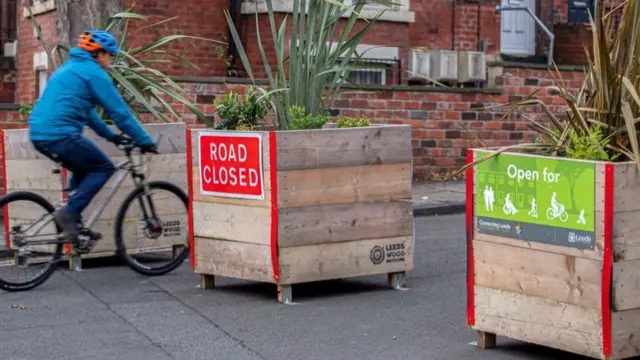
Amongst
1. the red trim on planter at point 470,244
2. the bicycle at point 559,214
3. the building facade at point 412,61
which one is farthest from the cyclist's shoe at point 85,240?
the building facade at point 412,61

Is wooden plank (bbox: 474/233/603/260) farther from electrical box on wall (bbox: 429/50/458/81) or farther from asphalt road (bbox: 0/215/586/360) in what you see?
electrical box on wall (bbox: 429/50/458/81)

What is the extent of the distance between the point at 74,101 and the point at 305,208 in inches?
76.9

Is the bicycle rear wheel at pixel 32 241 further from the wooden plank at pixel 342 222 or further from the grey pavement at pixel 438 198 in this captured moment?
the grey pavement at pixel 438 198

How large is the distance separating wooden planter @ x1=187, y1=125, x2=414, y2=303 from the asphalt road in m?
0.24

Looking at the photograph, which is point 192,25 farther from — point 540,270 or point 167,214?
point 540,270

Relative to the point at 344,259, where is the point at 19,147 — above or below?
above

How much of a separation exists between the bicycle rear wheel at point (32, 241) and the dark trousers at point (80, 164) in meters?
0.22

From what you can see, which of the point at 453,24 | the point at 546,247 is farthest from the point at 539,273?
the point at 453,24

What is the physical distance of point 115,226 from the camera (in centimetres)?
911

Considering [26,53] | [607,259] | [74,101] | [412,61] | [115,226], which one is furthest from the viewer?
[26,53]

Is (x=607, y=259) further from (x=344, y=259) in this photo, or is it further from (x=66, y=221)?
(x=66, y=221)

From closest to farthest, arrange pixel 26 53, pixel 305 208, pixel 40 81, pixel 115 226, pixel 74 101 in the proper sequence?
pixel 305 208, pixel 74 101, pixel 115 226, pixel 40 81, pixel 26 53

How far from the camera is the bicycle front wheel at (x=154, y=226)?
9.23m

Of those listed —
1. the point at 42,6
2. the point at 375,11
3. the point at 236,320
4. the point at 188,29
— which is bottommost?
the point at 236,320
